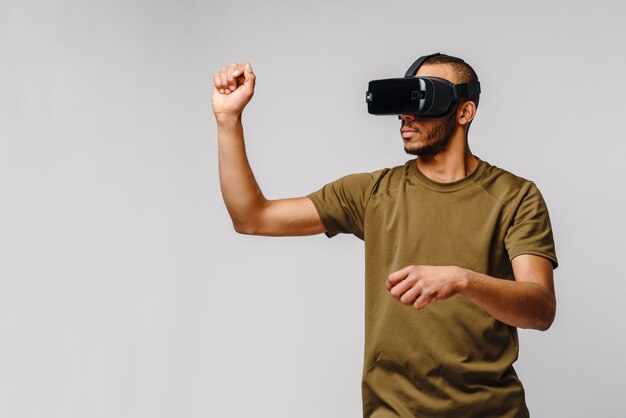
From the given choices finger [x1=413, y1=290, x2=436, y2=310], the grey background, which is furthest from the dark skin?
the grey background

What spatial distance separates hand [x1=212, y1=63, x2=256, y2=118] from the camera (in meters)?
2.03

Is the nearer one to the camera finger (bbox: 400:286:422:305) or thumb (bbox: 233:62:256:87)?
finger (bbox: 400:286:422:305)

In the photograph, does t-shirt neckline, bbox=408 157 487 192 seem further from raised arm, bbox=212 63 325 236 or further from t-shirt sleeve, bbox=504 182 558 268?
raised arm, bbox=212 63 325 236

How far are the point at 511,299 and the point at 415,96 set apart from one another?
1.58ft

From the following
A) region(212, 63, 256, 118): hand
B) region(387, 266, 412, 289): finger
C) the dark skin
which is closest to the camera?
region(387, 266, 412, 289): finger

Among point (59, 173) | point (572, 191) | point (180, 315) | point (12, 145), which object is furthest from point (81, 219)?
point (572, 191)

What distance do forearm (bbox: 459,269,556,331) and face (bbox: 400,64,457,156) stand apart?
392 mm

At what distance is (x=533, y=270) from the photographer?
193cm

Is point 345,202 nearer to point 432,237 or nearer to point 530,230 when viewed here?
point 432,237

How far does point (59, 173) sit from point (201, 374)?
3.19 feet

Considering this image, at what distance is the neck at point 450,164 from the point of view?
2.12 metres

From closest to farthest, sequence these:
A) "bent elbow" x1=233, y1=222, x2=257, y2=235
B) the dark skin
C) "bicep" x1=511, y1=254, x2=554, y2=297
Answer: the dark skin → "bicep" x1=511, y1=254, x2=554, y2=297 → "bent elbow" x1=233, y1=222, x2=257, y2=235

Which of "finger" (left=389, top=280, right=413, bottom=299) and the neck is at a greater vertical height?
the neck

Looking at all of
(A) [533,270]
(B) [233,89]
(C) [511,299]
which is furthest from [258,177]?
(C) [511,299]
